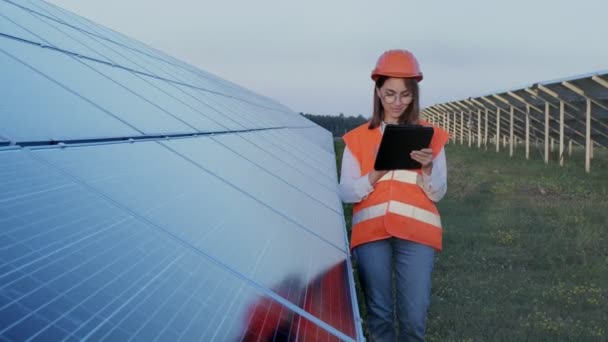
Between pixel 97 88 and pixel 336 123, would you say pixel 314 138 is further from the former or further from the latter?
pixel 336 123

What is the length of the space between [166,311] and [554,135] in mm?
27417

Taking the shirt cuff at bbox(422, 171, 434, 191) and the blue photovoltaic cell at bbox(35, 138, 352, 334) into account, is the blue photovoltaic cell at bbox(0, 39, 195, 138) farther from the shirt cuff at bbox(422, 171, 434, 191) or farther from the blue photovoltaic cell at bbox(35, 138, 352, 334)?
the shirt cuff at bbox(422, 171, 434, 191)

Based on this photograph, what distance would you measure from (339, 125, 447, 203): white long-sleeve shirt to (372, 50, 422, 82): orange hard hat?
0.44 metres

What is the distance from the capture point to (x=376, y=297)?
382 centimetres

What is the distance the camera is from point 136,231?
2.20 meters

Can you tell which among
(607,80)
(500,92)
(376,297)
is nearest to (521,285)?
(376,297)

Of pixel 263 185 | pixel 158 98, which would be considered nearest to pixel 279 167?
pixel 158 98

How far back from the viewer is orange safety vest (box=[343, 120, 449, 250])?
373cm

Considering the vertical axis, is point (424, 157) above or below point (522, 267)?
above

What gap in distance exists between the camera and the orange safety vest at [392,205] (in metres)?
3.73

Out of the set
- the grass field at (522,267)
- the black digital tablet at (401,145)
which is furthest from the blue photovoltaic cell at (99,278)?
the grass field at (522,267)

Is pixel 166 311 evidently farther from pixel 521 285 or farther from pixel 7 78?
pixel 521 285

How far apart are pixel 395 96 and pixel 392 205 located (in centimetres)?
53

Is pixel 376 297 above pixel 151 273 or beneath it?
beneath
